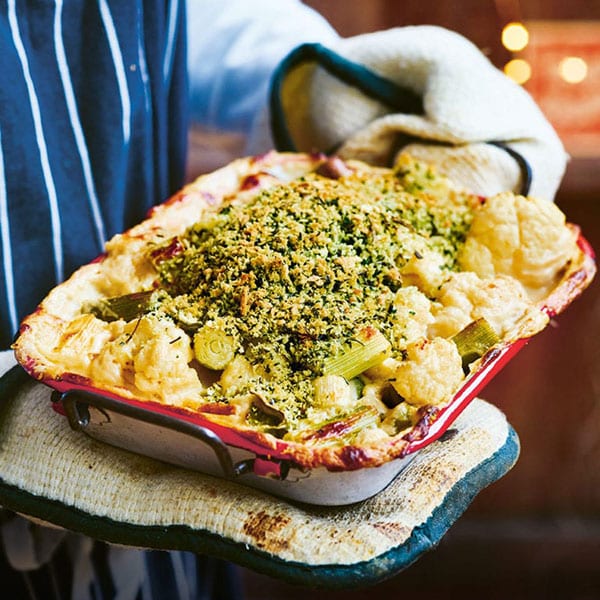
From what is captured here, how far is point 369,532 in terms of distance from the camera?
897mm

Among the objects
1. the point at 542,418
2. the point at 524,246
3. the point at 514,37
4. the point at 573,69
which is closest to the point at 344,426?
the point at 524,246

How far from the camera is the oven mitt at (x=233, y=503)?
885mm

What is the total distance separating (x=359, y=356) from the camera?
99 cm

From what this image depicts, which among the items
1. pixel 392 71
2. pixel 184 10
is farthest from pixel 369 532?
pixel 184 10

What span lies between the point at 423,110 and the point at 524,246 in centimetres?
46

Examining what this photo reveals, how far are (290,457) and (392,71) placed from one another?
0.95 m

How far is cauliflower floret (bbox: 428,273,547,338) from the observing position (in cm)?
108

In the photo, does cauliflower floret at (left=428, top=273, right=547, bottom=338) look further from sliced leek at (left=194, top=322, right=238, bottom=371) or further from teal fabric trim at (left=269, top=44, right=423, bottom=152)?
teal fabric trim at (left=269, top=44, right=423, bottom=152)

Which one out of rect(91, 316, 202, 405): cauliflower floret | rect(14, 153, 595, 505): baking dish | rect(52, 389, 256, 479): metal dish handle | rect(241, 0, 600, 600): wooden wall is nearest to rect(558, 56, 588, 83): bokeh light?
rect(241, 0, 600, 600): wooden wall

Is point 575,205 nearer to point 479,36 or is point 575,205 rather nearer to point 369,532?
point 479,36

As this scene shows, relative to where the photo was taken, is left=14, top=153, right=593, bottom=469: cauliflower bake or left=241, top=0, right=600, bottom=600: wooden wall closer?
left=14, top=153, right=593, bottom=469: cauliflower bake

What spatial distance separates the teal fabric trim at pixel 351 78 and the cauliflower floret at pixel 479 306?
0.55 m

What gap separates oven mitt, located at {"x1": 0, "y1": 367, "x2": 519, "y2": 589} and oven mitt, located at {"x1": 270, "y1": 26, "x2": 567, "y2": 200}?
554 millimetres

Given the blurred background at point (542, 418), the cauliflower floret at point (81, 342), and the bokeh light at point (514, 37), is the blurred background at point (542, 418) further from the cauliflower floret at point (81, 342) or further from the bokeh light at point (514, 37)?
the cauliflower floret at point (81, 342)
